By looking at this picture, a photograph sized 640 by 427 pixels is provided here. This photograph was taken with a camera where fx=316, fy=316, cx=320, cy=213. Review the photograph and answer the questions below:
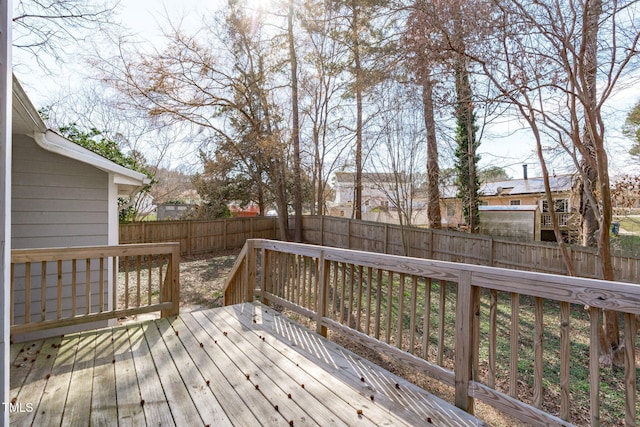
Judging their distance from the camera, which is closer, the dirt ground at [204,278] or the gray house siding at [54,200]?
the gray house siding at [54,200]

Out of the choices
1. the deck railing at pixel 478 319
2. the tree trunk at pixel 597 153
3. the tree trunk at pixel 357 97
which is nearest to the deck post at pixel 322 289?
the deck railing at pixel 478 319

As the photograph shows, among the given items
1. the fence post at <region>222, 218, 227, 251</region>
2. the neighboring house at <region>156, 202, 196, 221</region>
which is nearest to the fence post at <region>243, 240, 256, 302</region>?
the fence post at <region>222, 218, 227, 251</region>

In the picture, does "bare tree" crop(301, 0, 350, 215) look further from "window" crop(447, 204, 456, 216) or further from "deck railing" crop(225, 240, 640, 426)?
"deck railing" crop(225, 240, 640, 426)

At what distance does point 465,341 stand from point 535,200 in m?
16.2

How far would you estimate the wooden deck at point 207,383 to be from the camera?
1702mm

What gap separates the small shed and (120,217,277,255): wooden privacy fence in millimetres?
8740

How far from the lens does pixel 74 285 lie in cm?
273

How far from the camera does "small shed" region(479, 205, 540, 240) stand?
12023 mm

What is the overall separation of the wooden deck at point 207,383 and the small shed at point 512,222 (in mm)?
11010

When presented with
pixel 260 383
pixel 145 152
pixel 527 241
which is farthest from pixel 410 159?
pixel 145 152

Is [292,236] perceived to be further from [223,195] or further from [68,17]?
[68,17]

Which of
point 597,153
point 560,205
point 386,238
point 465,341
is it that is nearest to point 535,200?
point 560,205

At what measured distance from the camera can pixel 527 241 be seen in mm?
7105

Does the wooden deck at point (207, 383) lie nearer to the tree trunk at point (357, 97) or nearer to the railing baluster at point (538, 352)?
the railing baluster at point (538, 352)
